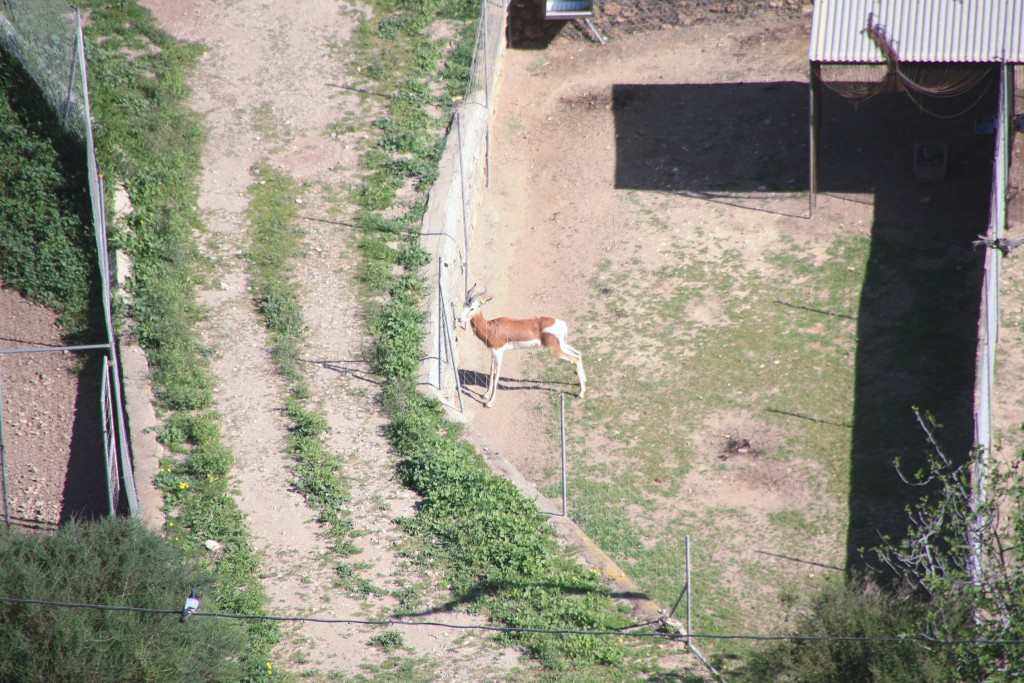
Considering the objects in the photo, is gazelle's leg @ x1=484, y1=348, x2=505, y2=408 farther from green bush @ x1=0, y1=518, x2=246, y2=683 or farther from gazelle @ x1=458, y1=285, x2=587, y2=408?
green bush @ x1=0, y1=518, x2=246, y2=683

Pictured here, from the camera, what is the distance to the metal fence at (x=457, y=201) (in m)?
18.3

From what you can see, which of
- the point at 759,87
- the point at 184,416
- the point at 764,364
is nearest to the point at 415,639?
the point at 184,416

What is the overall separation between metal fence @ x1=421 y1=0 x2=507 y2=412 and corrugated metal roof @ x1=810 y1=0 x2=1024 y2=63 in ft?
20.8

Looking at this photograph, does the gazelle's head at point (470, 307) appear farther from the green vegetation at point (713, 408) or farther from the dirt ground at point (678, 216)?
the green vegetation at point (713, 408)

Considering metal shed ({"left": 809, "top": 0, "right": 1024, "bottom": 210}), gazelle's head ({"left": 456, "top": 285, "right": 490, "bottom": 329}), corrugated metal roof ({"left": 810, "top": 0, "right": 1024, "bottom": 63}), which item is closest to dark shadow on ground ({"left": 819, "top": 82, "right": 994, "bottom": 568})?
metal shed ({"left": 809, "top": 0, "right": 1024, "bottom": 210})

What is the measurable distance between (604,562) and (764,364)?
575 centimetres

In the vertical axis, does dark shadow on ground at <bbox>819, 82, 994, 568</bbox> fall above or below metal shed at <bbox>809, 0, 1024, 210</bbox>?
below

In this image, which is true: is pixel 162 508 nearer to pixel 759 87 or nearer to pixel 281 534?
pixel 281 534

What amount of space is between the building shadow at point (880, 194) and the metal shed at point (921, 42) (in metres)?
1.19

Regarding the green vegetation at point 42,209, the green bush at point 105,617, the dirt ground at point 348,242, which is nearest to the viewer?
the green bush at point 105,617

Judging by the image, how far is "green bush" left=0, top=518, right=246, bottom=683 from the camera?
12.0 m

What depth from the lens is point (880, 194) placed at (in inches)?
880

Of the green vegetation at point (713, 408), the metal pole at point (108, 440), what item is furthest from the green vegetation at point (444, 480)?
the metal pole at point (108, 440)

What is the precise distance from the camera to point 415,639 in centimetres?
1324
